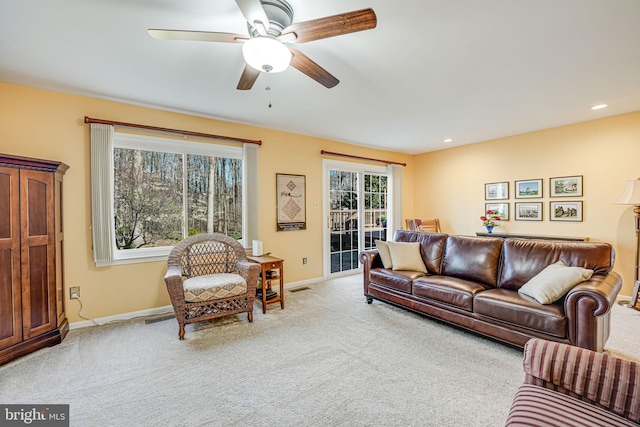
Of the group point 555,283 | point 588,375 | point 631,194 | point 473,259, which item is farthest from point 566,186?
point 588,375

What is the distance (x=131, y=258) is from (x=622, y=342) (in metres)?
5.16

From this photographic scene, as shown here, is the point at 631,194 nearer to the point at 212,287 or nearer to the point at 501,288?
the point at 501,288

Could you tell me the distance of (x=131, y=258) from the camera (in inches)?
132

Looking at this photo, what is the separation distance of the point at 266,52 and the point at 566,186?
4896 millimetres

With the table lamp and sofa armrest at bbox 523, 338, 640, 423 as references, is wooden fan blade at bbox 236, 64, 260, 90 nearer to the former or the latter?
sofa armrest at bbox 523, 338, 640, 423

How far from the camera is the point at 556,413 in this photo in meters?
1.10

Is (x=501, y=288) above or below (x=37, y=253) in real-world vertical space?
below

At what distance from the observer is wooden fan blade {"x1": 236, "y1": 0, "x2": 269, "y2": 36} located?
1451 millimetres

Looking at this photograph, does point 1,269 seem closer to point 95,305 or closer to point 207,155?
point 95,305

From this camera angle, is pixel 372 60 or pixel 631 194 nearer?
pixel 372 60

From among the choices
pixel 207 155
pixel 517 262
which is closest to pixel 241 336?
pixel 207 155

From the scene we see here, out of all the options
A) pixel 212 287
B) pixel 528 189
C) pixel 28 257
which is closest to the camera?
pixel 28 257

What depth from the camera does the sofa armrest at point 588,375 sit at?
113cm
